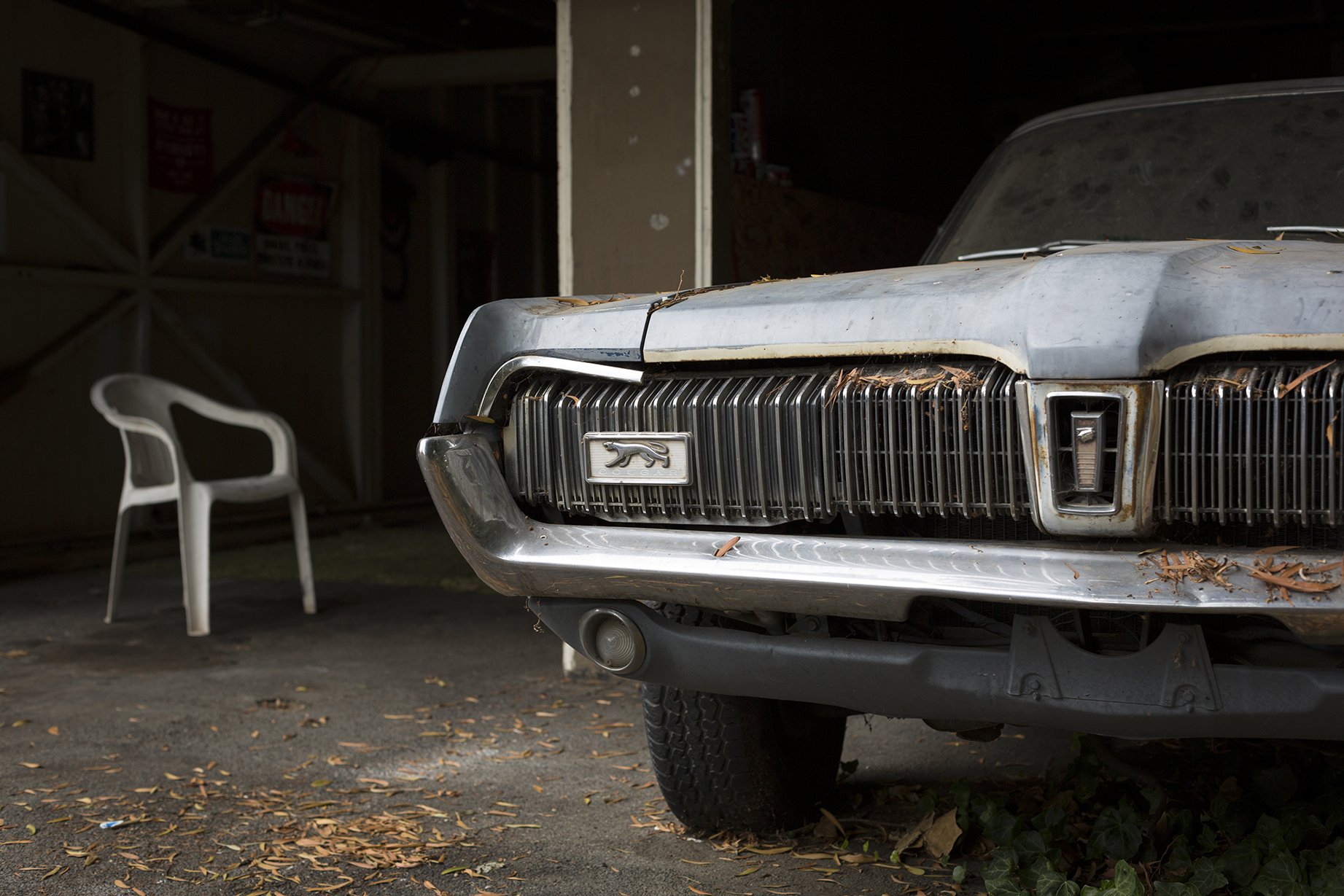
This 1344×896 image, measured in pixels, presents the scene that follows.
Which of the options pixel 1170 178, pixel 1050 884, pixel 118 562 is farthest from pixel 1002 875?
pixel 118 562

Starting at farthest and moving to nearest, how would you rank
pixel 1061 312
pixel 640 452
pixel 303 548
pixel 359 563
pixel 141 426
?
1. pixel 359 563
2. pixel 303 548
3. pixel 141 426
4. pixel 640 452
5. pixel 1061 312

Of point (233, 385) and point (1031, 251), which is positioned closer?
point (1031, 251)

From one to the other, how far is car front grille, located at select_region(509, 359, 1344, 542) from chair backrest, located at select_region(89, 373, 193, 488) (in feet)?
11.1

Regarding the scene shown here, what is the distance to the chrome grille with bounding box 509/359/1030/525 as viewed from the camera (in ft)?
6.39


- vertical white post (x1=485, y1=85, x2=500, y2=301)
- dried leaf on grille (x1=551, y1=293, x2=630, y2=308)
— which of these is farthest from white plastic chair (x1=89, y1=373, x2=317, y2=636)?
vertical white post (x1=485, y1=85, x2=500, y2=301)

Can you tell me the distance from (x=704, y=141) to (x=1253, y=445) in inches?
106

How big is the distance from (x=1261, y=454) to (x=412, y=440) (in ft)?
30.3

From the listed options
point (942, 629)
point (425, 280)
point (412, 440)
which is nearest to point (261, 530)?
point (412, 440)

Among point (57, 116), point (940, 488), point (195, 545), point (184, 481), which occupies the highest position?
point (57, 116)

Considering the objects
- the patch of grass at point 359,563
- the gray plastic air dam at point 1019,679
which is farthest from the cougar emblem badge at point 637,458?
the patch of grass at point 359,563

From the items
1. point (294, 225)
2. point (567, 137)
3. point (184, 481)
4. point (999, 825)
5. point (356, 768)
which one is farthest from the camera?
point (294, 225)

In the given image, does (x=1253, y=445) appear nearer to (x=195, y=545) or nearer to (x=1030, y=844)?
(x=1030, y=844)

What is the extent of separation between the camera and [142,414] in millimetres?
5980

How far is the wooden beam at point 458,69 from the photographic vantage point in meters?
8.77
